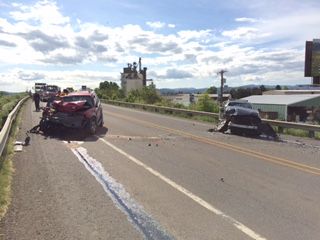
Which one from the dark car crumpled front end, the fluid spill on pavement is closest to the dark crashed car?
the dark car crumpled front end

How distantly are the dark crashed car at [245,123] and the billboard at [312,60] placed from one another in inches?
1363

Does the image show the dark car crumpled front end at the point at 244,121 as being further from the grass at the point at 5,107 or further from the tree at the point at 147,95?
the tree at the point at 147,95

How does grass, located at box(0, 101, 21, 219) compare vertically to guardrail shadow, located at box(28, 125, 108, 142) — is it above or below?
above

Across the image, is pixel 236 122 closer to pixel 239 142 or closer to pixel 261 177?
pixel 239 142

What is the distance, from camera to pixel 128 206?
843cm

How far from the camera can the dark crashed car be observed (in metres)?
22.4

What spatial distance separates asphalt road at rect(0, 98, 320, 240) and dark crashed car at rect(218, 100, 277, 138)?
16.6 ft

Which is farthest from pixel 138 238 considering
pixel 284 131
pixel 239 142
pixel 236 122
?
pixel 284 131

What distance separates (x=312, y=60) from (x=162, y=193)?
49666 mm

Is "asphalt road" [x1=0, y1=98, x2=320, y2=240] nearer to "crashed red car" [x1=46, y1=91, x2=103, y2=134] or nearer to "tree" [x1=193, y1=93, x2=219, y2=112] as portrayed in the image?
"crashed red car" [x1=46, y1=91, x2=103, y2=134]

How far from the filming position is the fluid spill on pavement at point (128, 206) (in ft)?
22.8

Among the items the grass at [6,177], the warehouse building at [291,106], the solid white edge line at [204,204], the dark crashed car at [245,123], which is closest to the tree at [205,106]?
the warehouse building at [291,106]

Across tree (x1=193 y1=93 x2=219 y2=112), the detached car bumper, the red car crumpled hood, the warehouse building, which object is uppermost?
the red car crumpled hood

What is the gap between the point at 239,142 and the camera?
63.3 feet
